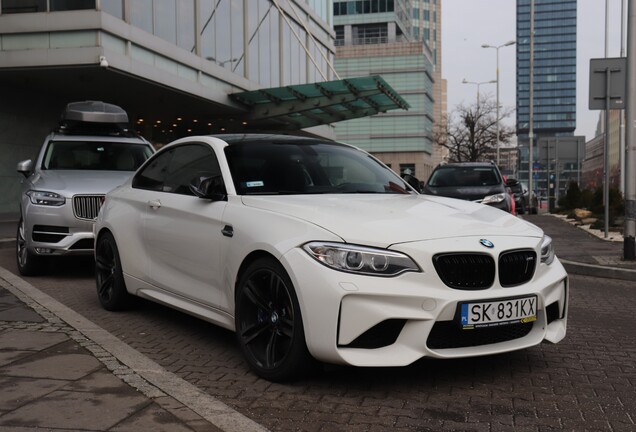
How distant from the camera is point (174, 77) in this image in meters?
25.1

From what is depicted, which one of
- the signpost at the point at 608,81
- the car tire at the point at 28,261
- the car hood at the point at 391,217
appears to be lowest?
the car tire at the point at 28,261

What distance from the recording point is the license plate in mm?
3584

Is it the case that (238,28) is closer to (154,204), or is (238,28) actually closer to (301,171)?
(154,204)

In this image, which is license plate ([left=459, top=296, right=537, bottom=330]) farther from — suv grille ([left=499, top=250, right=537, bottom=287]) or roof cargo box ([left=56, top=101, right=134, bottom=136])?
roof cargo box ([left=56, top=101, right=134, bottom=136])

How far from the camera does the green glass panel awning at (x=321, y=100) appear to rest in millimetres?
26953

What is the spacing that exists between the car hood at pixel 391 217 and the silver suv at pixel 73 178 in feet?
13.6

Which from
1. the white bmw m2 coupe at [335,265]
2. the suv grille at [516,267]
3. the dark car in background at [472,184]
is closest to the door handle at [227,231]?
the white bmw m2 coupe at [335,265]

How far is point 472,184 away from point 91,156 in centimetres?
774

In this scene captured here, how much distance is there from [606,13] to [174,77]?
69.6 feet

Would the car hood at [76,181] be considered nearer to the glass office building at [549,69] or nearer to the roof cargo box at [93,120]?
the roof cargo box at [93,120]

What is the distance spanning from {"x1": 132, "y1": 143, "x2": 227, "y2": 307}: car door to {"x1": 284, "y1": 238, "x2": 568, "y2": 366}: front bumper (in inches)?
38.1

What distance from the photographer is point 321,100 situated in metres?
28.4

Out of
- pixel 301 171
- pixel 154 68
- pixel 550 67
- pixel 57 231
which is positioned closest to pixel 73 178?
pixel 57 231

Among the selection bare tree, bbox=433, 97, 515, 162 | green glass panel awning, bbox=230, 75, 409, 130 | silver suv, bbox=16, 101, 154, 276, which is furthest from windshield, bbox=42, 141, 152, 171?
bare tree, bbox=433, 97, 515, 162
